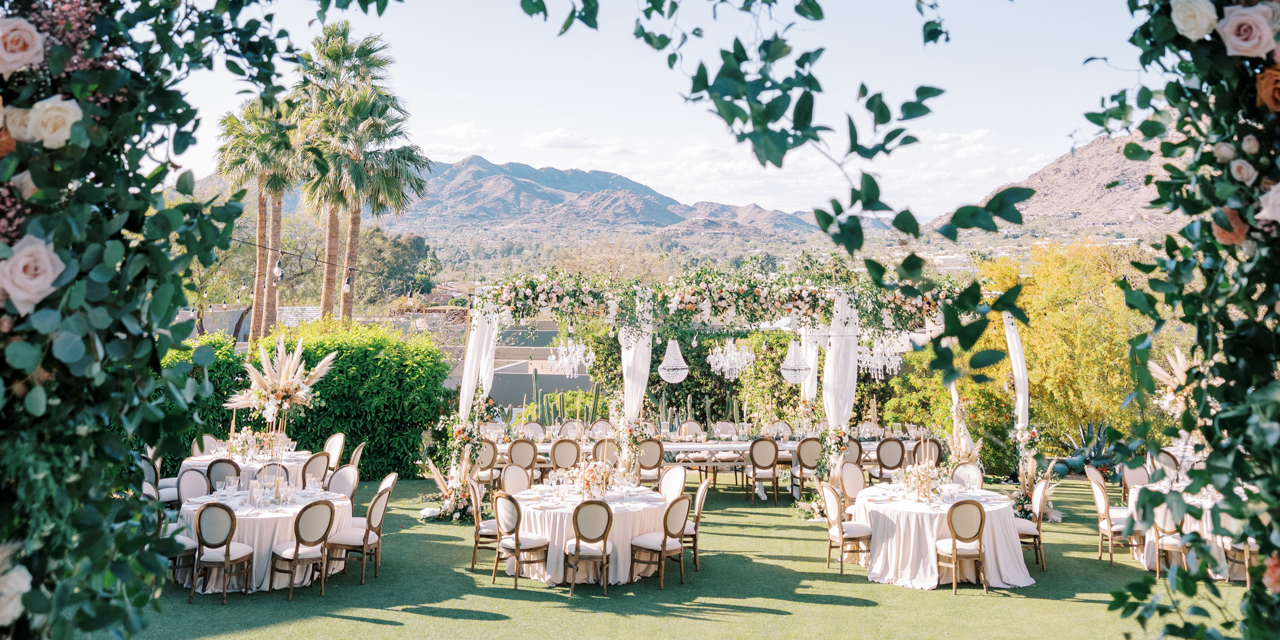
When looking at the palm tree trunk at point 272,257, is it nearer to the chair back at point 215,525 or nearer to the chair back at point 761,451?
the chair back at point 761,451

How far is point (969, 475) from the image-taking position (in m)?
8.31

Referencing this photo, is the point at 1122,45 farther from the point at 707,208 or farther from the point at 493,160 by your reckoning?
the point at 493,160

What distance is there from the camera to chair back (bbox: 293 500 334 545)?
21.8 ft

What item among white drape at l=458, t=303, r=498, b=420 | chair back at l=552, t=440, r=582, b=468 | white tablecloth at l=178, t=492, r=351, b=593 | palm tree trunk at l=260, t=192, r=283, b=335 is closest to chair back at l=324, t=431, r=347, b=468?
white drape at l=458, t=303, r=498, b=420

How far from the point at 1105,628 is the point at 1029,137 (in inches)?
153

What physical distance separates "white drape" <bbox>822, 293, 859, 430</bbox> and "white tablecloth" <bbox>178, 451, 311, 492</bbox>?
6.55 metres

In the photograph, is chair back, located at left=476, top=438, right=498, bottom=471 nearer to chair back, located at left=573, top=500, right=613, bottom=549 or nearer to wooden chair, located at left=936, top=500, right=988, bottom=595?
chair back, located at left=573, top=500, right=613, bottom=549

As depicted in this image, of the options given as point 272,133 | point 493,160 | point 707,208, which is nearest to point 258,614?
point 272,133

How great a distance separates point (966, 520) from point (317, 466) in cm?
699

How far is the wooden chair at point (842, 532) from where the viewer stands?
295 inches

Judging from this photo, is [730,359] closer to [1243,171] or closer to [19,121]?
[1243,171]

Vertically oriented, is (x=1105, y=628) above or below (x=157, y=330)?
below

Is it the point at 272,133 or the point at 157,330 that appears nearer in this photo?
the point at 157,330

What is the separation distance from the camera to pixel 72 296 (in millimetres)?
1171
